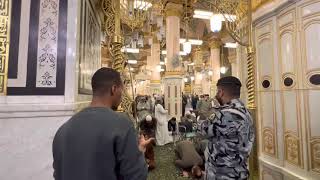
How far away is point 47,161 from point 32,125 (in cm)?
33

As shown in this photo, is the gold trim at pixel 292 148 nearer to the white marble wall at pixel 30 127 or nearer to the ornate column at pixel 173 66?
the white marble wall at pixel 30 127

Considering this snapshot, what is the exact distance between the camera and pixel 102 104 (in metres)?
1.08

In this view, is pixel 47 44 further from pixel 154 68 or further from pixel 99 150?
pixel 154 68

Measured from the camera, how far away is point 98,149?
96cm

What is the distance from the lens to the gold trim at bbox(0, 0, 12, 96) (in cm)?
194

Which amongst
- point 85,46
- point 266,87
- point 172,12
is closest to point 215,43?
point 172,12

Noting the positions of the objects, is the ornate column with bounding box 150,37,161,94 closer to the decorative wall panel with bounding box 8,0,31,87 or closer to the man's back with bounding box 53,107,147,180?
the decorative wall panel with bounding box 8,0,31,87

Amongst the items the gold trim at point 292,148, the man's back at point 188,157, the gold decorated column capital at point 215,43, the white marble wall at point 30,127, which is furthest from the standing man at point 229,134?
the gold decorated column capital at point 215,43

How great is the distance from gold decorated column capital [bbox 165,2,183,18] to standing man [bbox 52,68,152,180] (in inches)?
299

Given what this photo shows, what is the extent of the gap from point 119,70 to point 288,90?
2.35 meters

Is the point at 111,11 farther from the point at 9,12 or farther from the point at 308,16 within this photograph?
the point at 308,16

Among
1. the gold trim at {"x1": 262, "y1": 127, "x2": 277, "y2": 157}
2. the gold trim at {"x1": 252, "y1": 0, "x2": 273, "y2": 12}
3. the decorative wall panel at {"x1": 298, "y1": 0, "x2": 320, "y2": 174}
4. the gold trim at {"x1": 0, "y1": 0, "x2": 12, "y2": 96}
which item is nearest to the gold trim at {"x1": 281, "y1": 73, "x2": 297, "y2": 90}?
the decorative wall panel at {"x1": 298, "y1": 0, "x2": 320, "y2": 174}

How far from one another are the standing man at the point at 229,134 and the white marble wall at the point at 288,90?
1.49m

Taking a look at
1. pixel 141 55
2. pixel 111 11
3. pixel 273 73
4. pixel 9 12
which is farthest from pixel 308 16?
pixel 141 55
